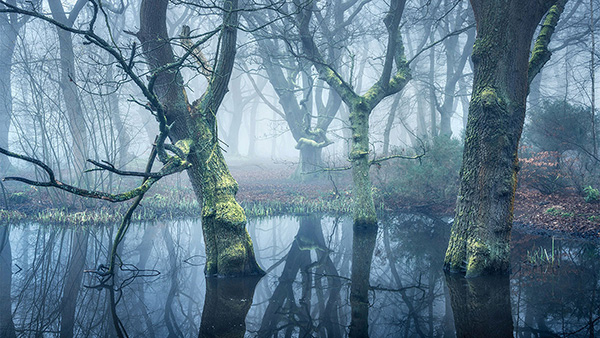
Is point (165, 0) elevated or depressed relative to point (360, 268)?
elevated

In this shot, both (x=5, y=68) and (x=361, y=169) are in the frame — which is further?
(x=5, y=68)

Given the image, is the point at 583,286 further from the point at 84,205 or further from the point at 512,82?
the point at 84,205

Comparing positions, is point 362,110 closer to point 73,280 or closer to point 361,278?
point 361,278

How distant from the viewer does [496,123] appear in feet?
20.0

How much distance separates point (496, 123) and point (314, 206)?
873 centimetres

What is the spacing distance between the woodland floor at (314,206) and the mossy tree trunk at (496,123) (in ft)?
13.1

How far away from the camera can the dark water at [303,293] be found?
4.68 m

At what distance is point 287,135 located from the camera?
65.8 metres

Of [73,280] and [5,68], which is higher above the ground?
[5,68]

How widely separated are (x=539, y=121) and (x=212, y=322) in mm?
14195

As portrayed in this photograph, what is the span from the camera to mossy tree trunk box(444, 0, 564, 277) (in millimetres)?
6062

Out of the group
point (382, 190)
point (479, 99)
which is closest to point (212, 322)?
point (479, 99)

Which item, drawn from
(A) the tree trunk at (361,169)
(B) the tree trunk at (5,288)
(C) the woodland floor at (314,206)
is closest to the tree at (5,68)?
(C) the woodland floor at (314,206)

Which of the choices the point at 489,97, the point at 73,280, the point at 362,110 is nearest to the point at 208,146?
the point at 73,280
